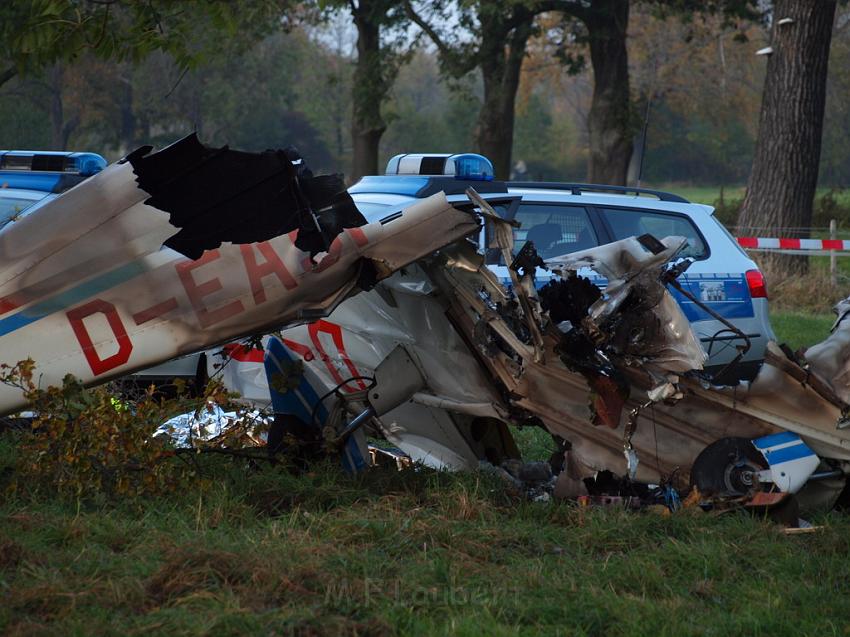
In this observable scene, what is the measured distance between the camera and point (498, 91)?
81.6 ft

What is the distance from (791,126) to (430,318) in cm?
1334

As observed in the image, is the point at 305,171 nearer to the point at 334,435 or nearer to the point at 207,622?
the point at 334,435

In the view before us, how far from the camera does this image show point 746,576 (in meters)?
4.32

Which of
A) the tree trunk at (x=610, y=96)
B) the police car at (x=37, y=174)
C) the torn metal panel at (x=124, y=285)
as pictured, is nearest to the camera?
the torn metal panel at (x=124, y=285)

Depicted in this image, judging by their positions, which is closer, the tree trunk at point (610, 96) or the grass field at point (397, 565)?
the grass field at point (397, 565)

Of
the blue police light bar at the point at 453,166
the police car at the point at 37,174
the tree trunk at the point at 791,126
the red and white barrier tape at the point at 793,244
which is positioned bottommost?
the red and white barrier tape at the point at 793,244

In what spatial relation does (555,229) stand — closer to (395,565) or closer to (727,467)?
(727,467)

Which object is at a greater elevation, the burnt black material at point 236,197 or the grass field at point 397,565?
the burnt black material at point 236,197

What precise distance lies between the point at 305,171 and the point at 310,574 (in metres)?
1.89

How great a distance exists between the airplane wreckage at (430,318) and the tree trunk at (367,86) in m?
20.5

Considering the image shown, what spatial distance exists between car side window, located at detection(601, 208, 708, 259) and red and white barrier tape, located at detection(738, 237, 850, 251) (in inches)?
312

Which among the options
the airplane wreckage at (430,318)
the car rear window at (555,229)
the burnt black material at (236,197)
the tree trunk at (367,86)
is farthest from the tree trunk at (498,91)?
the burnt black material at (236,197)

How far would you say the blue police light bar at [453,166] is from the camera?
8203 millimetres

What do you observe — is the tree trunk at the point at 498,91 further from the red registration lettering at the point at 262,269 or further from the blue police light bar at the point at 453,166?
the red registration lettering at the point at 262,269
